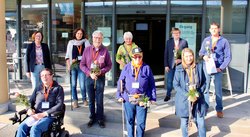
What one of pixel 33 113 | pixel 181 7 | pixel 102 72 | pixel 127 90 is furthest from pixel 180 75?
pixel 181 7

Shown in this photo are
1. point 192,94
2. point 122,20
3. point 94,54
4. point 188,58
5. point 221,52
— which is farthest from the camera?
point 122,20

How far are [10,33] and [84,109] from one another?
13.2ft

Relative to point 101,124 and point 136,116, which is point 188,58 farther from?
point 101,124

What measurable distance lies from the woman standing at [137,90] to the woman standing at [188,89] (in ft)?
1.15

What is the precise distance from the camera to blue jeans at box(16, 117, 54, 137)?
3.56m

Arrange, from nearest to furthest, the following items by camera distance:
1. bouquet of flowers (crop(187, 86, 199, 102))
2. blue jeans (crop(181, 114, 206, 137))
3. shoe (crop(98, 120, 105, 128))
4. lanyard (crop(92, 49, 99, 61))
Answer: bouquet of flowers (crop(187, 86, 199, 102)) → blue jeans (crop(181, 114, 206, 137)) → lanyard (crop(92, 49, 99, 61)) → shoe (crop(98, 120, 105, 128))

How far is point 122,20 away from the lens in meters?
7.11

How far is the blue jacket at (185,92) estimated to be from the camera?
371cm

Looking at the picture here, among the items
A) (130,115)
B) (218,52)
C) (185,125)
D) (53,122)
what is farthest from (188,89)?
(53,122)

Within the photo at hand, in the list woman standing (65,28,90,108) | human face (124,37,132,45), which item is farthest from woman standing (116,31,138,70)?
woman standing (65,28,90,108)

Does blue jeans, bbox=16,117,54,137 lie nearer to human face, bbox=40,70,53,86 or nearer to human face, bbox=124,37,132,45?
human face, bbox=40,70,53,86

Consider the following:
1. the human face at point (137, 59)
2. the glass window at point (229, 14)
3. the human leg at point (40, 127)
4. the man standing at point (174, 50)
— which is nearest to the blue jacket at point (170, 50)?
the man standing at point (174, 50)

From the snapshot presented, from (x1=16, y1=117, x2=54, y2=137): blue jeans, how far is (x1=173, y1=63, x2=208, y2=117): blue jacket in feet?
5.56

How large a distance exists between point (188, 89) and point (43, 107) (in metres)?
1.89
